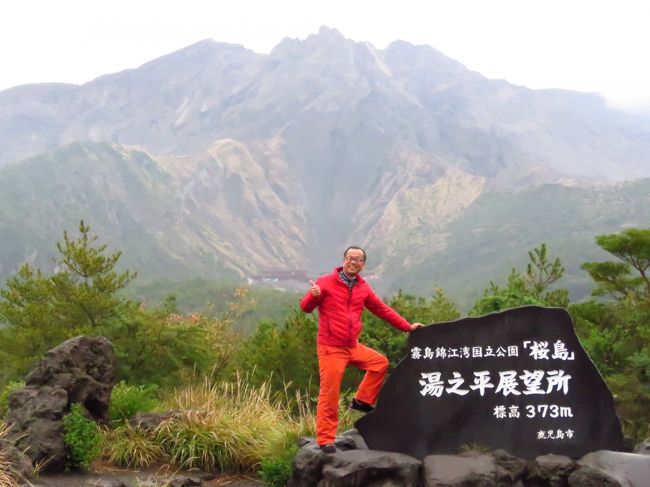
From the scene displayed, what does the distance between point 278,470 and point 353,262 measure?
2177 millimetres

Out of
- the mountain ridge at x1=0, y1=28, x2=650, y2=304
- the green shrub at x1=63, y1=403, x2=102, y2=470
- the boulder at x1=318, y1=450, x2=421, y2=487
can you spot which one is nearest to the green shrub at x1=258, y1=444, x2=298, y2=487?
the boulder at x1=318, y1=450, x2=421, y2=487

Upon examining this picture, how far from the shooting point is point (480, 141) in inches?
5256

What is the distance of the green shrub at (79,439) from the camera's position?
22.4 ft

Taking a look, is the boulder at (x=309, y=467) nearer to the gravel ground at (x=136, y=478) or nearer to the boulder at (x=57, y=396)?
the gravel ground at (x=136, y=478)

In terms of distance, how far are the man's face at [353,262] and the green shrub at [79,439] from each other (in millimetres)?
3028

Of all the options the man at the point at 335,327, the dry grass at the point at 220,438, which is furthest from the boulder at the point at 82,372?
the man at the point at 335,327

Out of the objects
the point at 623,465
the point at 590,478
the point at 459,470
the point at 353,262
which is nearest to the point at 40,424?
the point at 353,262

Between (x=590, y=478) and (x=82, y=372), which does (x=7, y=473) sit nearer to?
(x=82, y=372)

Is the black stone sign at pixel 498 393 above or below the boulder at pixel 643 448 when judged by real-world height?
above

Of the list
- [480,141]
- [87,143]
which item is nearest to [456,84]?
[480,141]

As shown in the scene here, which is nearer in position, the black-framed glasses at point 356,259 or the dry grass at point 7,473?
the dry grass at point 7,473

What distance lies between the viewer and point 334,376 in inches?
239

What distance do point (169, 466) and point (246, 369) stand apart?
3.63 metres

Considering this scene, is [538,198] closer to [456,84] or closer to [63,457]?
[456,84]
